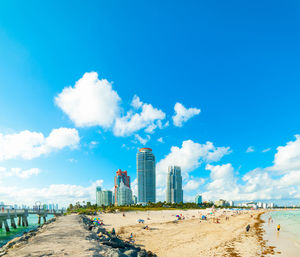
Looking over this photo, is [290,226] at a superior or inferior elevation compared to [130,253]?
inferior

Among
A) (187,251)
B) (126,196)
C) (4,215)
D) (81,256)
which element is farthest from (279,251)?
(126,196)

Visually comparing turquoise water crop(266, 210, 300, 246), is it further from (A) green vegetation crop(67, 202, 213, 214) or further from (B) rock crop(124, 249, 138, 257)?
(A) green vegetation crop(67, 202, 213, 214)

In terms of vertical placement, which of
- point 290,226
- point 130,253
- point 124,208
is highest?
point 130,253

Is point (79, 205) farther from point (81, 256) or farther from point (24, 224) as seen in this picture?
point (81, 256)

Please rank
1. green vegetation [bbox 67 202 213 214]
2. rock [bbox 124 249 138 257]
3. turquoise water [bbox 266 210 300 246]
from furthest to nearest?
green vegetation [bbox 67 202 213 214] < turquoise water [bbox 266 210 300 246] < rock [bbox 124 249 138 257]

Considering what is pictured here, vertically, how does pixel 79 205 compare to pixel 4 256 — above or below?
below

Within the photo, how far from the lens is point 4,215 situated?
2000 inches

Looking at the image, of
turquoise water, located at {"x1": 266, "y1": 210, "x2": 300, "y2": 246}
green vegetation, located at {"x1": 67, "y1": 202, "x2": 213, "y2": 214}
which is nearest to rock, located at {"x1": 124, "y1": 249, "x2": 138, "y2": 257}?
turquoise water, located at {"x1": 266, "y1": 210, "x2": 300, "y2": 246}

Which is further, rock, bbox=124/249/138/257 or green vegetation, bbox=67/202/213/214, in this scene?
green vegetation, bbox=67/202/213/214

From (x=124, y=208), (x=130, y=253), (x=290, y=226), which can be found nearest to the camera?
(x=130, y=253)

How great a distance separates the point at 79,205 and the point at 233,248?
145 metres

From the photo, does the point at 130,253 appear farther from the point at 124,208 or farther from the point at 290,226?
the point at 124,208

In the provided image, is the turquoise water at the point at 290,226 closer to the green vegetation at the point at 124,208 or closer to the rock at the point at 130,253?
the rock at the point at 130,253

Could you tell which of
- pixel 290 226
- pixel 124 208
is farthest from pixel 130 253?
pixel 124 208
